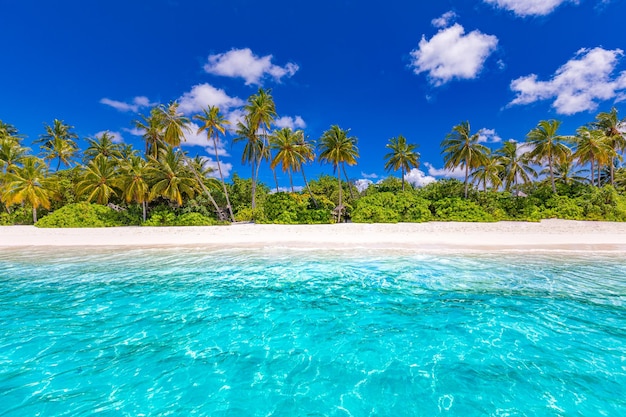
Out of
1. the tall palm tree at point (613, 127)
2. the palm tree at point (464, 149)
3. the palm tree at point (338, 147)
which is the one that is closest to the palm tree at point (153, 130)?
the palm tree at point (338, 147)

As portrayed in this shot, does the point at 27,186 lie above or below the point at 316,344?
above

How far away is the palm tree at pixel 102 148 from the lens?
116 feet

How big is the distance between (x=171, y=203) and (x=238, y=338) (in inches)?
1137

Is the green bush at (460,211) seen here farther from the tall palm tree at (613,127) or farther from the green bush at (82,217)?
the green bush at (82,217)

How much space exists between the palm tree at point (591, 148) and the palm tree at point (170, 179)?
133 feet

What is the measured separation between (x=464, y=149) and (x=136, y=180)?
3602 centimetres

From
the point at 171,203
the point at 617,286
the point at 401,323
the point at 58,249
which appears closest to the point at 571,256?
the point at 617,286

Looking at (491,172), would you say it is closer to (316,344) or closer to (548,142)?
(548,142)

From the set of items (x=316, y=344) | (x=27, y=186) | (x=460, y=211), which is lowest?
(x=316, y=344)

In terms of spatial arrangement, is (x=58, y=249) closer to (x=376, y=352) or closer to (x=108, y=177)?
(x=108, y=177)

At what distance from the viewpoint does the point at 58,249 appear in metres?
16.4

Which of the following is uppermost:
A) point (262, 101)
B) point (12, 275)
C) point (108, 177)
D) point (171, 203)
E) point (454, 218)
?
point (262, 101)

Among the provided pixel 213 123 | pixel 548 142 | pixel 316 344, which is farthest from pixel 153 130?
pixel 548 142

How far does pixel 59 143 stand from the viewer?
1425 inches
